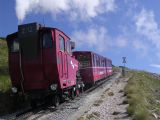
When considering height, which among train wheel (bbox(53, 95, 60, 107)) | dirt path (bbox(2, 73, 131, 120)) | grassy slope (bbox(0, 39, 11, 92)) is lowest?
dirt path (bbox(2, 73, 131, 120))

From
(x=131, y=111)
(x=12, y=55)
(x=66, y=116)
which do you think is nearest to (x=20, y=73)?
(x=12, y=55)

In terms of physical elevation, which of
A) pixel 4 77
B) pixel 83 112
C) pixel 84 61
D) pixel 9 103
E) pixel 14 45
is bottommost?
pixel 83 112

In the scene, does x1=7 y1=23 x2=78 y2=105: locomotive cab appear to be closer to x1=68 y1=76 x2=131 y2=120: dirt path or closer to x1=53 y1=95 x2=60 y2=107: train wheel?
x1=53 y1=95 x2=60 y2=107: train wheel

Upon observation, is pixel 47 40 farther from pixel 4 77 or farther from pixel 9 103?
pixel 4 77

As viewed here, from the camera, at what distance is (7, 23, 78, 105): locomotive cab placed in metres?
19.1

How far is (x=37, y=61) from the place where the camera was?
1920 cm

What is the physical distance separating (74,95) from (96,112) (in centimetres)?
781

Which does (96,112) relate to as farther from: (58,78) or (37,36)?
(37,36)

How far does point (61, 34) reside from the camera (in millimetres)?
20141

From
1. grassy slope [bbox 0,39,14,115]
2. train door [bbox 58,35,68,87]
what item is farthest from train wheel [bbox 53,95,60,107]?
grassy slope [bbox 0,39,14,115]

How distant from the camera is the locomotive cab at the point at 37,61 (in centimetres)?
1906

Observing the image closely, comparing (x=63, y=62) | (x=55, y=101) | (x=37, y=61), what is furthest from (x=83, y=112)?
(x=37, y=61)

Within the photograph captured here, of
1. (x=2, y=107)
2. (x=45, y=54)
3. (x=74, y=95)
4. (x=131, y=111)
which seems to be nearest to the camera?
(x=131, y=111)

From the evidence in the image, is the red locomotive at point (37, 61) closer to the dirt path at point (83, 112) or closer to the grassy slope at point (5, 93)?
the dirt path at point (83, 112)
